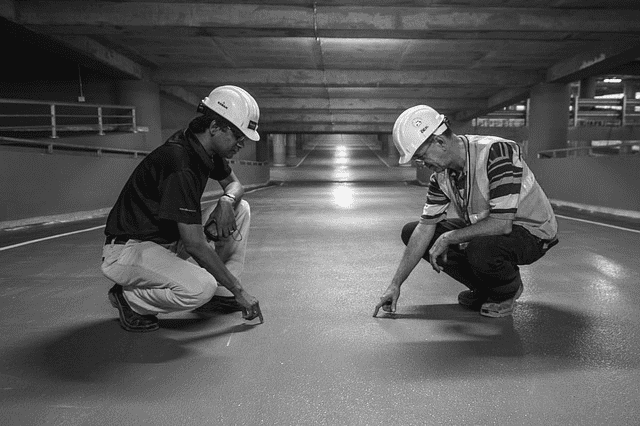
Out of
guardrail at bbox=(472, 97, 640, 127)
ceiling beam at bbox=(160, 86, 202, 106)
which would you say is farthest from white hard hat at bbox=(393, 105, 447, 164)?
guardrail at bbox=(472, 97, 640, 127)

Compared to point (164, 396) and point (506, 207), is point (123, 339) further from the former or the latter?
point (506, 207)

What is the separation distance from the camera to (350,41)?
437 inches

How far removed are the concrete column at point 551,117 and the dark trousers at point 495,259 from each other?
39.6 feet

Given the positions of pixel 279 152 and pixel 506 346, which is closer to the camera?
pixel 506 346

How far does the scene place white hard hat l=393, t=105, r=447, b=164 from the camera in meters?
2.84

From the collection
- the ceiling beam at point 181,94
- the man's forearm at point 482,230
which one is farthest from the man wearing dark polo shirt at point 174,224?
the ceiling beam at point 181,94

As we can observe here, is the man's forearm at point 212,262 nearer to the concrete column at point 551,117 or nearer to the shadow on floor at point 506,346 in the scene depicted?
the shadow on floor at point 506,346

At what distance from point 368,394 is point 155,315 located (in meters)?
1.60

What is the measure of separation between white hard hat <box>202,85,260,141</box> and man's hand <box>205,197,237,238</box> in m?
0.56

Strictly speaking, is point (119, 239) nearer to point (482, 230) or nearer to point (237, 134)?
point (237, 134)

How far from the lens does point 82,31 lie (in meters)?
9.27

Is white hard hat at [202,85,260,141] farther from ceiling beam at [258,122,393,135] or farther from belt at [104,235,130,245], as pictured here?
ceiling beam at [258,122,393,135]

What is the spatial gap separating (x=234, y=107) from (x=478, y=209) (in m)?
1.67

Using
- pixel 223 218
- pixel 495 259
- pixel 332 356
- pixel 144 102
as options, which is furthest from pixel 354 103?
pixel 332 356
